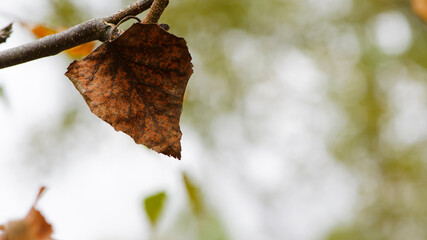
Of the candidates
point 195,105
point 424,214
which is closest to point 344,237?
point 424,214

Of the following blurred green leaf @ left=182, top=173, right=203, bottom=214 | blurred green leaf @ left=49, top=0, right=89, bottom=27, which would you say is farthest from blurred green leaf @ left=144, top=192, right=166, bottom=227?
blurred green leaf @ left=49, top=0, right=89, bottom=27

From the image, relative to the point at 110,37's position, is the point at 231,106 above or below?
above

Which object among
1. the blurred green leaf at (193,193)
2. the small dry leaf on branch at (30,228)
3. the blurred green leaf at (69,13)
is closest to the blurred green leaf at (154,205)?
the blurred green leaf at (193,193)

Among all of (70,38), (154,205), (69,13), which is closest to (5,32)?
(70,38)

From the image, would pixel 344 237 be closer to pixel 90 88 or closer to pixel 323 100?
pixel 323 100

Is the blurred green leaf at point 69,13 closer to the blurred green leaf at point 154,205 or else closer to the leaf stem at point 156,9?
the blurred green leaf at point 154,205
